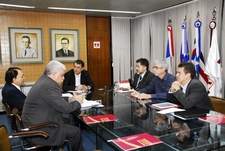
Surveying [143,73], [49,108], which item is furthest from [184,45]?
[49,108]

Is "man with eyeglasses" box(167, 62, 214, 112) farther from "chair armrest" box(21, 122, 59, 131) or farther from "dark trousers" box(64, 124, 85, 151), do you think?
"chair armrest" box(21, 122, 59, 131)

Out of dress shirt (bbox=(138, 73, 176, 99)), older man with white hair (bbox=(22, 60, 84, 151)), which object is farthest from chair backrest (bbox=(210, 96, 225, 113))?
older man with white hair (bbox=(22, 60, 84, 151))

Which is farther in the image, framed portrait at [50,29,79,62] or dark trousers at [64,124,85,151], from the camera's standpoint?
framed portrait at [50,29,79,62]

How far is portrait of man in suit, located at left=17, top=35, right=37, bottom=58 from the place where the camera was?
4992 millimetres

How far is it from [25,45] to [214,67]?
412 centimetres

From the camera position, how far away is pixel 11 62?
4.94 meters

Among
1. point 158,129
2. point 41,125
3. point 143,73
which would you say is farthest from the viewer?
point 143,73

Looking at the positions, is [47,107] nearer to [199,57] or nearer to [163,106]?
[163,106]

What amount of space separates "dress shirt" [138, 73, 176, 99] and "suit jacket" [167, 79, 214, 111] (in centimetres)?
56

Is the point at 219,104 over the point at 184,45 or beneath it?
beneath

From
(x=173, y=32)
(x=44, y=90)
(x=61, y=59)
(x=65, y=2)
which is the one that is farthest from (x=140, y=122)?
(x=61, y=59)

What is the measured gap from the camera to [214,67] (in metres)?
3.72

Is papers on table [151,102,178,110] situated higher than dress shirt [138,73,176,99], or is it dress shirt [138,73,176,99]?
dress shirt [138,73,176,99]

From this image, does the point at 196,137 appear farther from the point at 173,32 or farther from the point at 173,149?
the point at 173,32
